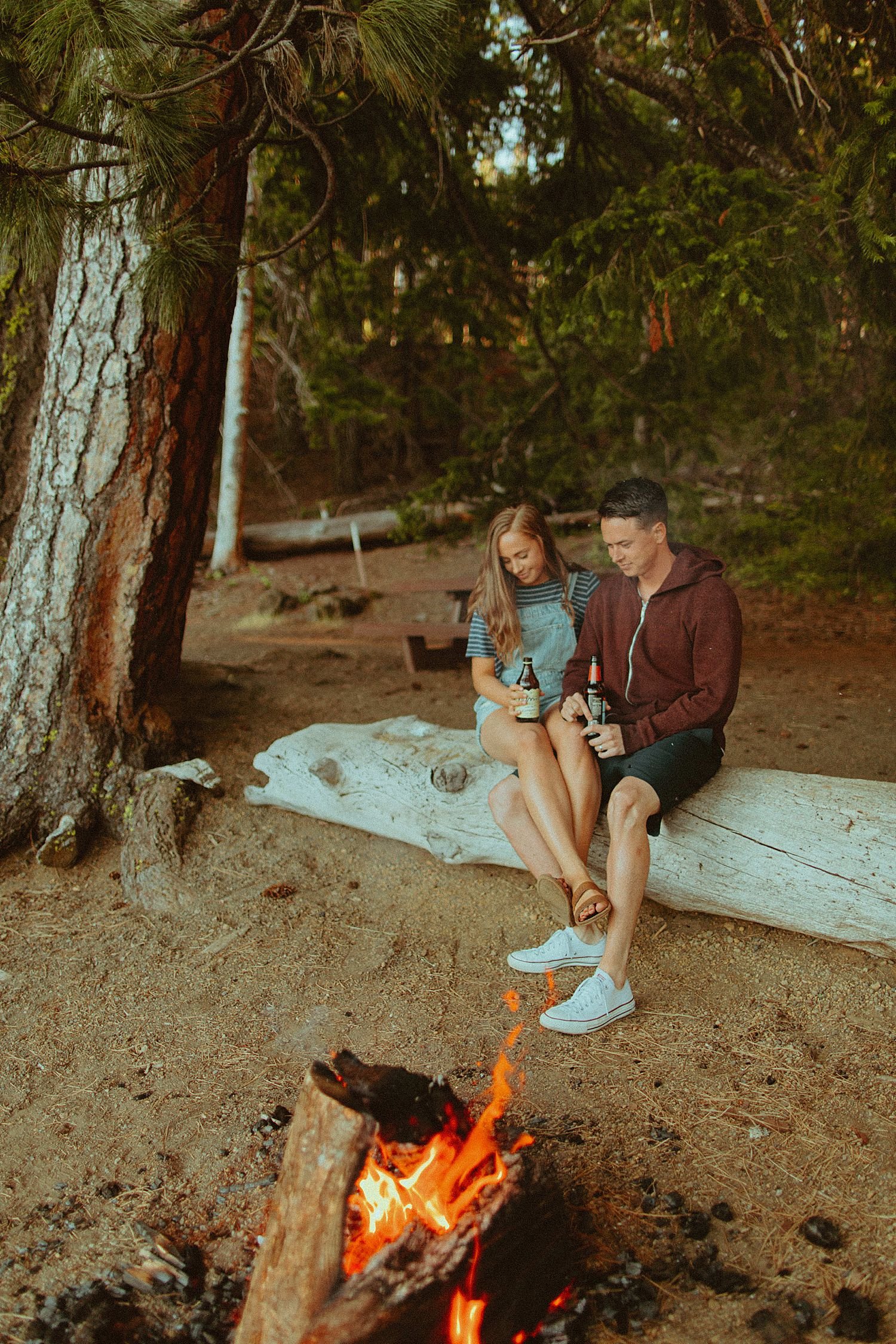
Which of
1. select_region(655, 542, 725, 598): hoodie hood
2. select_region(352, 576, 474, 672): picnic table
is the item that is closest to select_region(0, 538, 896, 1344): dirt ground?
select_region(655, 542, 725, 598): hoodie hood

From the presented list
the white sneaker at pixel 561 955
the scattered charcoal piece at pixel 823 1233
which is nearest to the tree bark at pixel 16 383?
the white sneaker at pixel 561 955

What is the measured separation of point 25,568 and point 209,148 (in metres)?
2.17

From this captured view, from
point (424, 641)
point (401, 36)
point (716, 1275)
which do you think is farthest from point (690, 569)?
point (424, 641)

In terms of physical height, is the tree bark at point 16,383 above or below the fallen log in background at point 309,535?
above

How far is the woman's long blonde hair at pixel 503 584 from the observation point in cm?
390

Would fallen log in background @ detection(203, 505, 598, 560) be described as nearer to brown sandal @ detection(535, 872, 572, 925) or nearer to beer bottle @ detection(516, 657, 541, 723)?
beer bottle @ detection(516, 657, 541, 723)

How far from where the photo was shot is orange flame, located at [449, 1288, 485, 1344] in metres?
1.88

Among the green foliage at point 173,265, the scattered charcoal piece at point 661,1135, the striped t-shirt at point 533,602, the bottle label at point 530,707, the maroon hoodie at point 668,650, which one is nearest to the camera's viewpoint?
the scattered charcoal piece at point 661,1135

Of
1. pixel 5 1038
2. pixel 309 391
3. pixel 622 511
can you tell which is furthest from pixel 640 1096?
pixel 309 391

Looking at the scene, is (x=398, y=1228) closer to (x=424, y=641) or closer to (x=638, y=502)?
(x=638, y=502)

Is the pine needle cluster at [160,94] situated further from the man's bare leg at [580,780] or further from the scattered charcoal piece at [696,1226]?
the scattered charcoal piece at [696,1226]

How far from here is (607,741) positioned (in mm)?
3447

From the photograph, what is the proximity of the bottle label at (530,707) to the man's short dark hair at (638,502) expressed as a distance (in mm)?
771

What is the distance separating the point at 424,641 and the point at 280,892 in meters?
3.79
